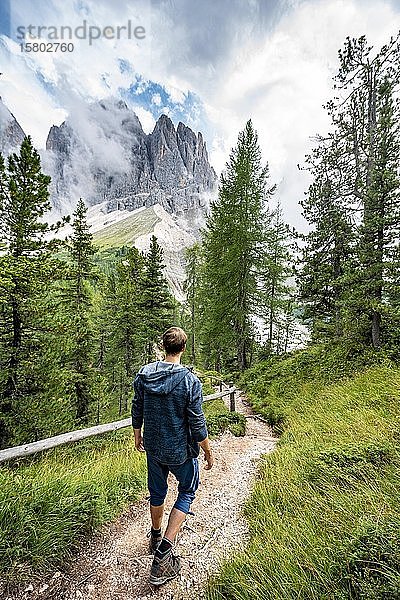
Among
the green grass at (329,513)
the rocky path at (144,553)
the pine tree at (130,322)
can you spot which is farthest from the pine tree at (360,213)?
the pine tree at (130,322)

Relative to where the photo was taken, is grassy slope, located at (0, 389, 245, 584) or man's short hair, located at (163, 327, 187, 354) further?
man's short hair, located at (163, 327, 187, 354)

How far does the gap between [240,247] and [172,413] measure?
14758mm

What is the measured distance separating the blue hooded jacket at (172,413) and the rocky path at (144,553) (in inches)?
48.0

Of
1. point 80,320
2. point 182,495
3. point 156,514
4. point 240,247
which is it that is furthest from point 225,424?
point 240,247

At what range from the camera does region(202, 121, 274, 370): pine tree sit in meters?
17.1

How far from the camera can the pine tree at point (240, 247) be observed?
17.1m

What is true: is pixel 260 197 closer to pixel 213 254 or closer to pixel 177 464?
pixel 213 254

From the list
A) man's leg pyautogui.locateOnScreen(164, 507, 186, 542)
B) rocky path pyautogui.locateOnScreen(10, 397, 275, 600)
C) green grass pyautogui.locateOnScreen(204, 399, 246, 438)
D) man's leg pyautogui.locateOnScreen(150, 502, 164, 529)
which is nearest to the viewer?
rocky path pyautogui.locateOnScreen(10, 397, 275, 600)

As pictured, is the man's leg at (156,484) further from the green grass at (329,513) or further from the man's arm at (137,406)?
the green grass at (329,513)

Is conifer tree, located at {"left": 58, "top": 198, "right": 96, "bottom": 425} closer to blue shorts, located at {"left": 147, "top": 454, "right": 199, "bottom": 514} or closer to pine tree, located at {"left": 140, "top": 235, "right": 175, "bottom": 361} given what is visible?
pine tree, located at {"left": 140, "top": 235, "right": 175, "bottom": 361}

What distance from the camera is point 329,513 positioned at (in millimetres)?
3070

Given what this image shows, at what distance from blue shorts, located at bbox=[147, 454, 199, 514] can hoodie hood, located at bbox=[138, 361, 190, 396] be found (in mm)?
776

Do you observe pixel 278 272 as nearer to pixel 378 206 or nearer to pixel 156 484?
pixel 378 206

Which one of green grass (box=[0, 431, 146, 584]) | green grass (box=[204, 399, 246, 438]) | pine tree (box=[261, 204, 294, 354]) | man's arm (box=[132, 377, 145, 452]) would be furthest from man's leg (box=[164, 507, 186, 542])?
pine tree (box=[261, 204, 294, 354])
